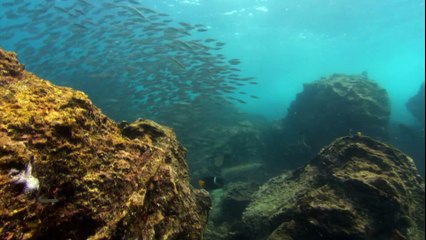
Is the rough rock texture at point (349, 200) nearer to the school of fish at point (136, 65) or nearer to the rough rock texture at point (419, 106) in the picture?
the school of fish at point (136, 65)

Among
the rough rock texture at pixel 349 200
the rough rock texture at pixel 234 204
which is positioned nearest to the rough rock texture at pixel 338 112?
the rough rock texture at pixel 234 204

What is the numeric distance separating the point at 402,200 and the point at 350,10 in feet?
114

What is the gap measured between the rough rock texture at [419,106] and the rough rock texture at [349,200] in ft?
47.2

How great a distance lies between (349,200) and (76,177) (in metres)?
4.67

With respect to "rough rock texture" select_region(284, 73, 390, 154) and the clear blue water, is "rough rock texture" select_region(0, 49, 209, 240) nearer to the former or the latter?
"rough rock texture" select_region(284, 73, 390, 154)

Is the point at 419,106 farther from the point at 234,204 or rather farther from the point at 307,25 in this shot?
the point at 307,25

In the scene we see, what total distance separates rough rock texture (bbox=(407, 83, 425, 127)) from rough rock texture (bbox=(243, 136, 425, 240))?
14.4 meters

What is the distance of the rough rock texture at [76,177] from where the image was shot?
1.84m

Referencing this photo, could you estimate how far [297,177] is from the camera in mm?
7219

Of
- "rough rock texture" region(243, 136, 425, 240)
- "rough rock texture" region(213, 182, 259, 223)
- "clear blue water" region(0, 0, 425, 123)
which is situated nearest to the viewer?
"rough rock texture" region(243, 136, 425, 240)

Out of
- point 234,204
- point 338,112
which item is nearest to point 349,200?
point 234,204

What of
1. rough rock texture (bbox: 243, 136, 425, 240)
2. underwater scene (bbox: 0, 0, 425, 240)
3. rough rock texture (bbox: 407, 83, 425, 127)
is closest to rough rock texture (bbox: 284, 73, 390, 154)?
underwater scene (bbox: 0, 0, 425, 240)

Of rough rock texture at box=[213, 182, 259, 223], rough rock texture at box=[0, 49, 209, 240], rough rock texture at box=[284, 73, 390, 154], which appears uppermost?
rough rock texture at box=[0, 49, 209, 240]

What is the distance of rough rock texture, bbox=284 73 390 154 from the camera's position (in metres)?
14.2
